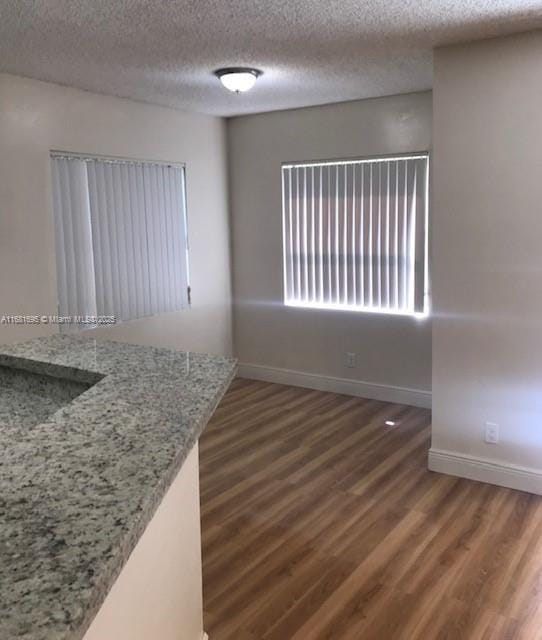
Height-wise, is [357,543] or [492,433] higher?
[492,433]

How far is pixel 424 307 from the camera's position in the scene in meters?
4.91

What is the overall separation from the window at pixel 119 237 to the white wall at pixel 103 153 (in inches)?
3.7

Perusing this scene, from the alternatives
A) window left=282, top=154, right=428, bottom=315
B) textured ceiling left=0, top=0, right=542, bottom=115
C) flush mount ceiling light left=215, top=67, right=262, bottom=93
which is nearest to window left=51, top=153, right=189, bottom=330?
textured ceiling left=0, top=0, right=542, bottom=115

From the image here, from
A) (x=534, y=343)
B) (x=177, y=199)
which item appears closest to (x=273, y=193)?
(x=177, y=199)

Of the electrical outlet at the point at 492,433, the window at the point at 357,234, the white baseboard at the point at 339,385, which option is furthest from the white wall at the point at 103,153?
the electrical outlet at the point at 492,433

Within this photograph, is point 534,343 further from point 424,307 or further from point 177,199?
point 177,199

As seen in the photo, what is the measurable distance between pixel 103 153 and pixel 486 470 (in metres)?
3.46

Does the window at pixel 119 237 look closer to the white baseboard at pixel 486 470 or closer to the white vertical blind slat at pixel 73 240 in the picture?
the white vertical blind slat at pixel 73 240

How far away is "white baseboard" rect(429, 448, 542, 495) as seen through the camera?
3463 mm

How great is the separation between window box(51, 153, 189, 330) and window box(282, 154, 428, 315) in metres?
1.04

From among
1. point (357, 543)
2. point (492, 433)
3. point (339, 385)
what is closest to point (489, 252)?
point (492, 433)

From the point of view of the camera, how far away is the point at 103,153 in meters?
4.54

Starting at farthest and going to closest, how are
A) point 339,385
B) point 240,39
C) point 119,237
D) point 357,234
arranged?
point 339,385 < point 357,234 < point 119,237 < point 240,39

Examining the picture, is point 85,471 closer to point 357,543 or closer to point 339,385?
point 357,543
